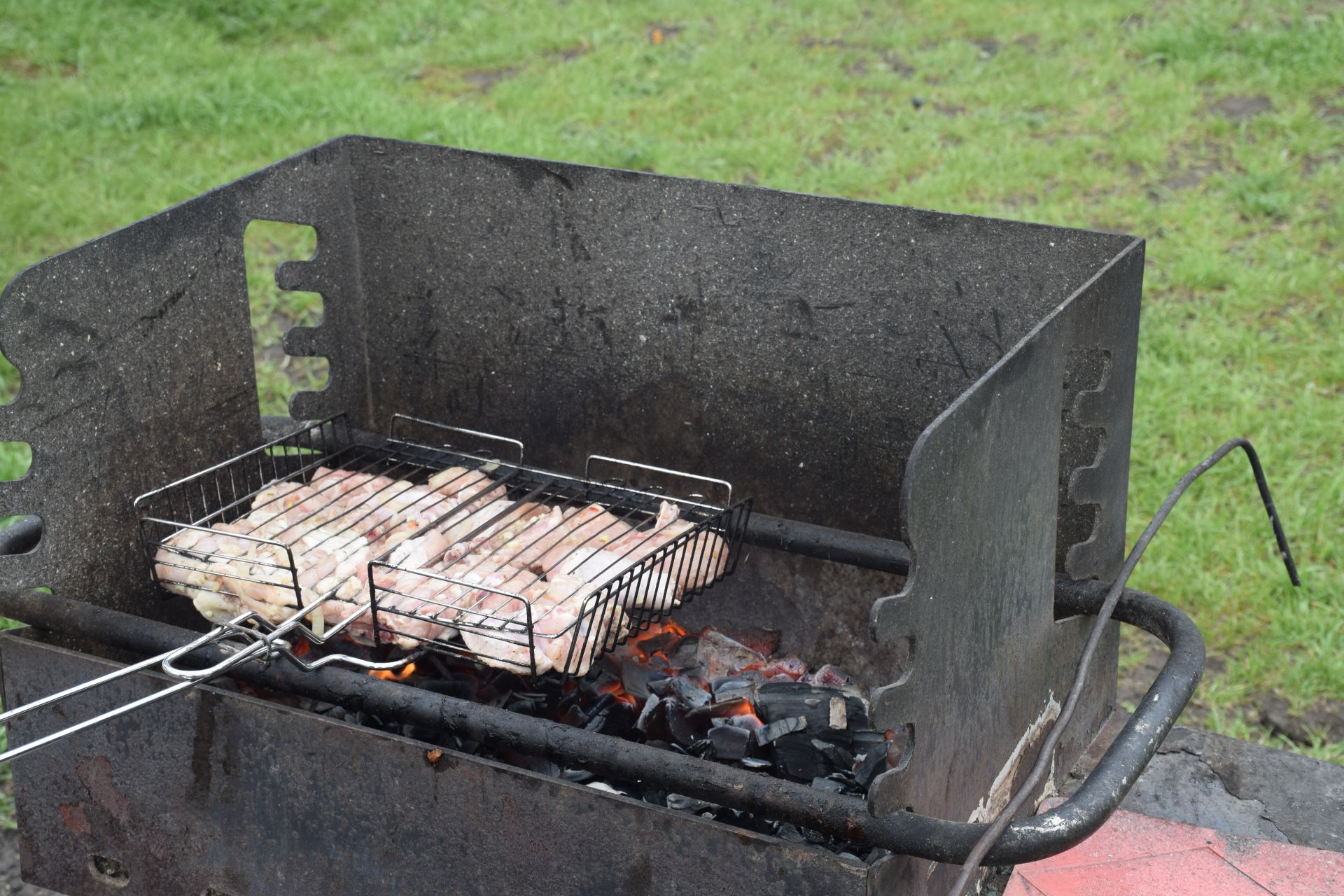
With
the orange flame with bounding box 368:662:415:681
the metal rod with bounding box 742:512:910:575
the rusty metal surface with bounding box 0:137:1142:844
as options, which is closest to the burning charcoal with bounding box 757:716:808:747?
the rusty metal surface with bounding box 0:137:1142:844

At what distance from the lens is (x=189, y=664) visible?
2.29 m

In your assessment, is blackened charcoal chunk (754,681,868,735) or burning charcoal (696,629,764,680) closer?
blackened charcoal chunk (754,681,868,735)

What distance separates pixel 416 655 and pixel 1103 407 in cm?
119

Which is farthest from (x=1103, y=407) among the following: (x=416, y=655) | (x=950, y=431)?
(x=416, y=655)

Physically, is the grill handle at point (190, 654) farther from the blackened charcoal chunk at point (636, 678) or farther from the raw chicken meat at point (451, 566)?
the blackened charcoal chunk at point (636, 678)

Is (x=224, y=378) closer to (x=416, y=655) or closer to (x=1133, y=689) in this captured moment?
(x=416, y=655)

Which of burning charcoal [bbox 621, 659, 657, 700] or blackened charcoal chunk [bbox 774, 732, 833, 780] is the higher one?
blackened charcoal chunk [bbox 774, 732, 833, 780]

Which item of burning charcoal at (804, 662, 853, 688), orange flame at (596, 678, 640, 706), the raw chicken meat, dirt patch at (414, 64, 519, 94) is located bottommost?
burning charcoal at (804, 662, 853, 688)

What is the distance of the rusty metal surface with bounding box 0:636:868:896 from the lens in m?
1.92

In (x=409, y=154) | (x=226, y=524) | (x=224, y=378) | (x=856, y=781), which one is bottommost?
(x=856, y=781)

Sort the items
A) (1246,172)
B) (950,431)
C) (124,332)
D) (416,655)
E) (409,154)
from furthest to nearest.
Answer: (1246,172)
(409,154)
(124,332)
(416,655)
(950,431)

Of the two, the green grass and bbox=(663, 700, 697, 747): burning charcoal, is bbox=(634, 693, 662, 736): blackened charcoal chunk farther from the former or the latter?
the green grass

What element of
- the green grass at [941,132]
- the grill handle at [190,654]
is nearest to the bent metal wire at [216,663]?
the grill handle at [190,654]

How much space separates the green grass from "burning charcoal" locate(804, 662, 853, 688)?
1.13m
